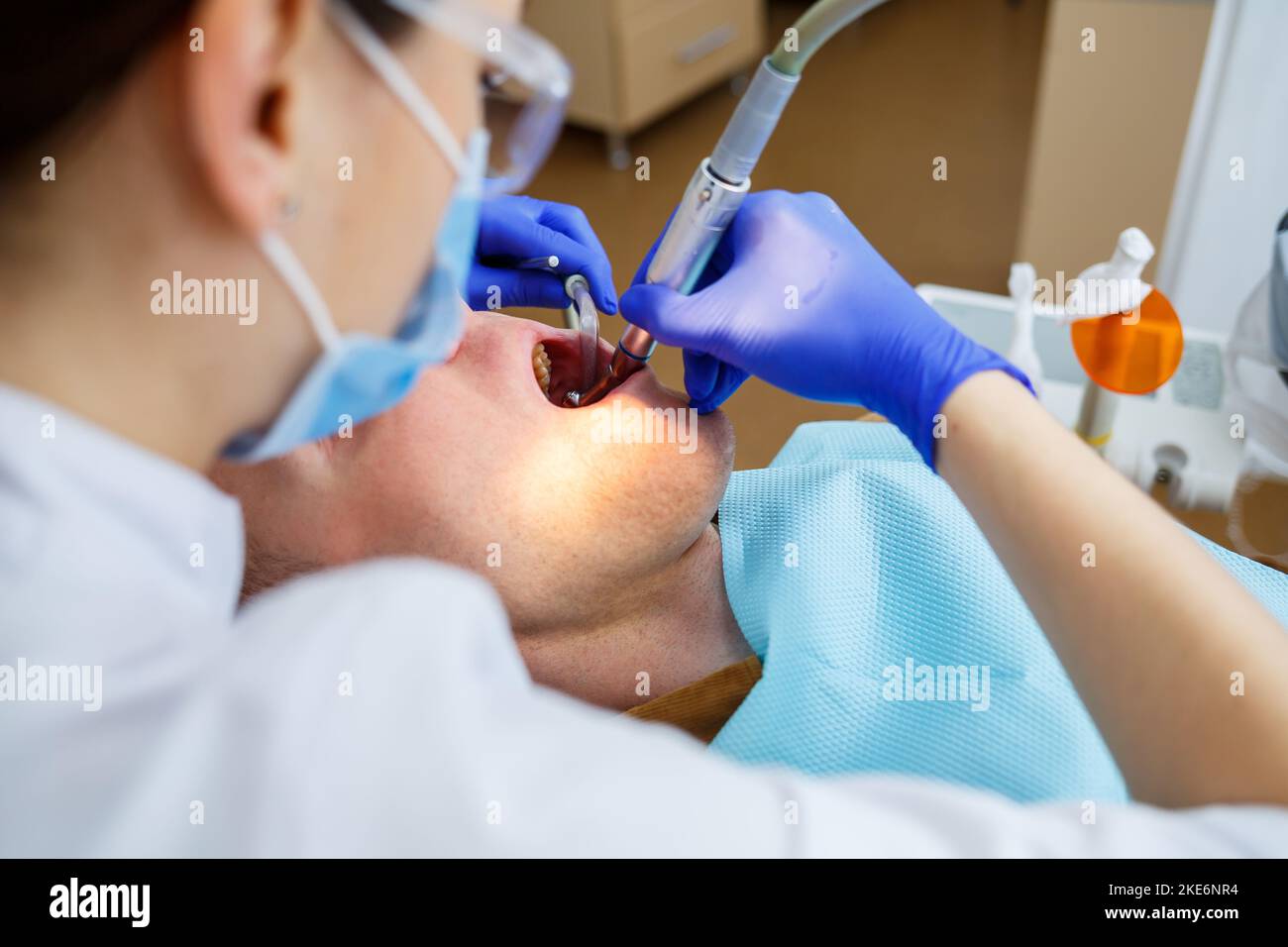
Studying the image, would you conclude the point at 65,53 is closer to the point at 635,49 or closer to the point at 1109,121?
the point at 1109,121

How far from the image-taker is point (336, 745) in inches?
20.1

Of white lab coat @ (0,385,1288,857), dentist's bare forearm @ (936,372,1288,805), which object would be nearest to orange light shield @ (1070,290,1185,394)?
dentist's bare forearm @ (936,372,1288,805)

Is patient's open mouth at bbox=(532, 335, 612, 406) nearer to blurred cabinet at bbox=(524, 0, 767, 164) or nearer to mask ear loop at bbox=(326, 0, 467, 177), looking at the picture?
mask ear loop at bbox=(326, 0, 467, 177)

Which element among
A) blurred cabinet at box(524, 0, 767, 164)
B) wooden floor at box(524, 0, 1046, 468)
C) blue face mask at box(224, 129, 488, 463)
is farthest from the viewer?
blurred cabinet at box(524, 0, 767, 164)

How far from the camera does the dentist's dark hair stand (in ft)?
1.45

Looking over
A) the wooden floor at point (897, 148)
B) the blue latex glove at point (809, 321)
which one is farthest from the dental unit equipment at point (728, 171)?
the wooden floor at point (897, 148)

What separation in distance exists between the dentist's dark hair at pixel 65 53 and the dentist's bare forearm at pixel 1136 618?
661 millimetres

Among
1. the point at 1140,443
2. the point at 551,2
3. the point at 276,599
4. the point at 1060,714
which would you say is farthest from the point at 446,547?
the point at 551,2

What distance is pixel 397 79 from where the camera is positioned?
1.78ft

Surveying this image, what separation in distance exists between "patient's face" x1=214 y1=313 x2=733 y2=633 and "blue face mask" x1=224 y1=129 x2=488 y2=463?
0.30m

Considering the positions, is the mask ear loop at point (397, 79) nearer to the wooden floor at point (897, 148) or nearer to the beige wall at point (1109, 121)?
the beige wall at point (1109, 121)

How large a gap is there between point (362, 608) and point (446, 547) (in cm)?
49

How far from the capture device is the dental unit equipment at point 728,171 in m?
0.88

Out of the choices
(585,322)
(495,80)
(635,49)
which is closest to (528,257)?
(585,322)
